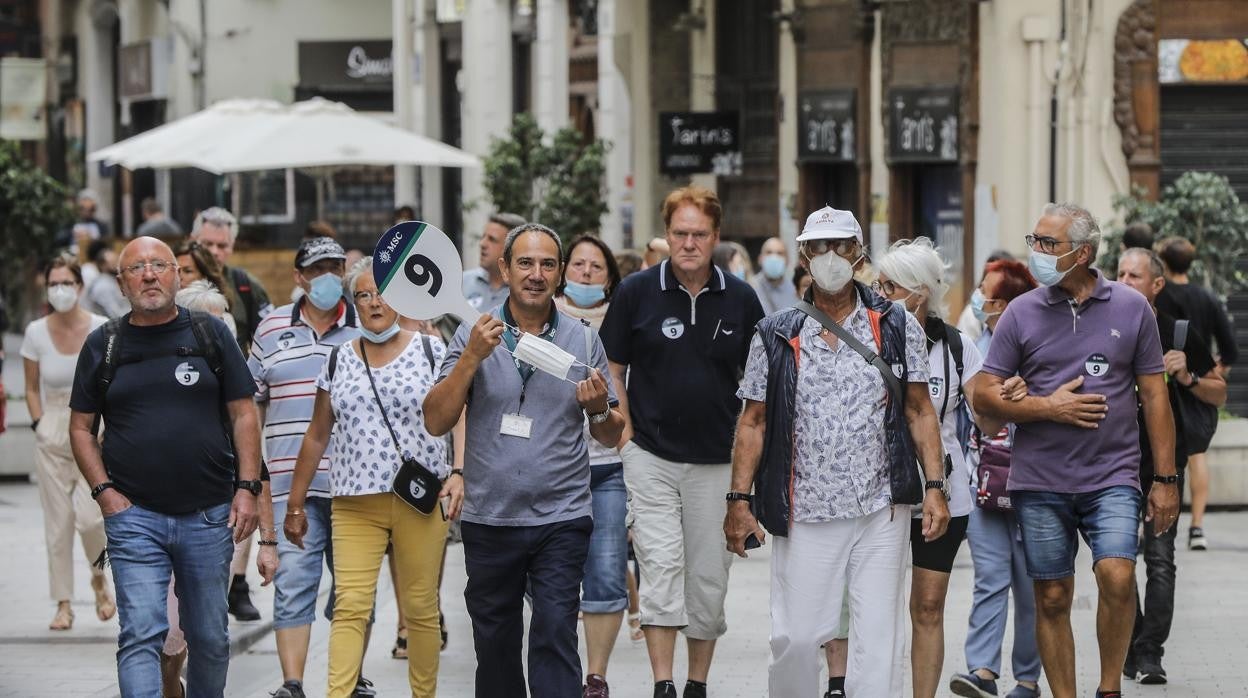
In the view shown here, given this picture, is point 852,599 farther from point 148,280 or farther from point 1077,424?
point 148,280

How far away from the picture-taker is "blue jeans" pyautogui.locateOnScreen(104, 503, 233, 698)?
8.21m

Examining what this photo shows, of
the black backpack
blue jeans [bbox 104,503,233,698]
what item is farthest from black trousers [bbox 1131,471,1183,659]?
the black backpack

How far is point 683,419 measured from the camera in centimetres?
936

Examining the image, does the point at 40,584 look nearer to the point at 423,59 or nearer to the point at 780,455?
the point at 780,455

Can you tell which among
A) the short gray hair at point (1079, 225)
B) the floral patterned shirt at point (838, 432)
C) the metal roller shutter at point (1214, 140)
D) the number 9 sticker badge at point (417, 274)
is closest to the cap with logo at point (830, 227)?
the floral patterned shirt at point (838, 432)

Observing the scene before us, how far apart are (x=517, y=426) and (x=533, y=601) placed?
2.05 feet

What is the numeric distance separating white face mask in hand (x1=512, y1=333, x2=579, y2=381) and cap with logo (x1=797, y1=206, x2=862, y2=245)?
903 millimetres

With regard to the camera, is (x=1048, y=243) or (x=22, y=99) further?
(x=22, y=99)

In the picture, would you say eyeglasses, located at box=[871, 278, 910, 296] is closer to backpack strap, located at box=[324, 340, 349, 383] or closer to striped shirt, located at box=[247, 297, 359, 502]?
backpack strap, located at box=[324, 340, 349, 383]

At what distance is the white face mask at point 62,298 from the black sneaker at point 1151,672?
19.0ft

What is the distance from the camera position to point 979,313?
10.5m

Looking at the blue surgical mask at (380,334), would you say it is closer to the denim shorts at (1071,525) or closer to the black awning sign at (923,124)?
the denim shorts at (1071,525)

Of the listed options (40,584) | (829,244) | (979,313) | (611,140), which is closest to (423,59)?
(611,140)

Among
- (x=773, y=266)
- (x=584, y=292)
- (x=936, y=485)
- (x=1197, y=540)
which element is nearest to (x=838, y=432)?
(x=936, y=485)
